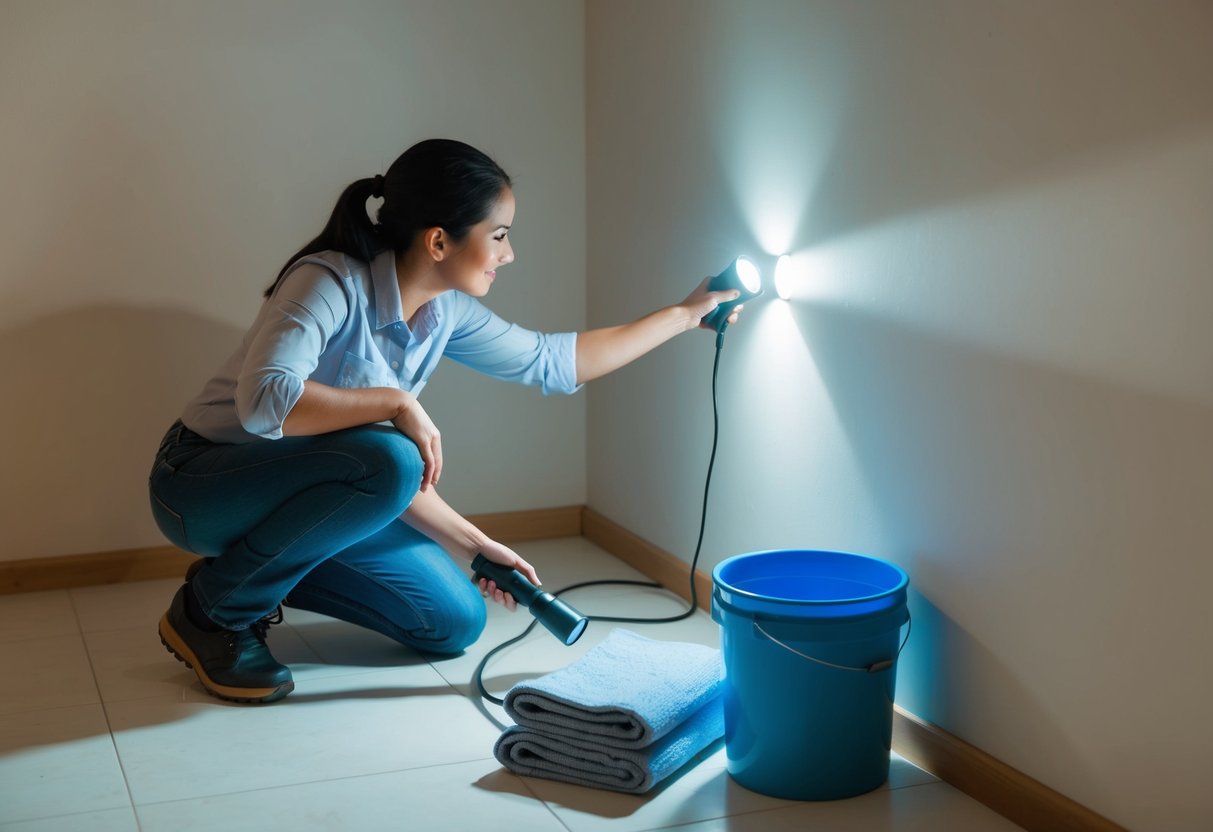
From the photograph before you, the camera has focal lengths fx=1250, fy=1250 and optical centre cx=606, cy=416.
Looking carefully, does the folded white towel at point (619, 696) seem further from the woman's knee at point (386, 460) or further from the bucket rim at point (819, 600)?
the woman's knee at point (386, 460)

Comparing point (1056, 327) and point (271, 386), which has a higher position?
point (1056, 327)

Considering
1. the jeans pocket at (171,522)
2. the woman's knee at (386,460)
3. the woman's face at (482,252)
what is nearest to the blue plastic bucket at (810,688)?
the woman's knee at (386,460)

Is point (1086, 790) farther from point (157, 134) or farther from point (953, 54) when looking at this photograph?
point (157, 134)

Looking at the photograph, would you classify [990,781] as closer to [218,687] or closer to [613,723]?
[613,723]

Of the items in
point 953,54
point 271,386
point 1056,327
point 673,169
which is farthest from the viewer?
point 673,169

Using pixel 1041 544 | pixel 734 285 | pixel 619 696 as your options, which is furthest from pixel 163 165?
pixel 1041 544

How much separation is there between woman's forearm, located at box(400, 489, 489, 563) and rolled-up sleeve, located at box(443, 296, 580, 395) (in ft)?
0.86

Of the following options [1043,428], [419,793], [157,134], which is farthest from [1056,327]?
[157,134]

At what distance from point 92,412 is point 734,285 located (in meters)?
1.43

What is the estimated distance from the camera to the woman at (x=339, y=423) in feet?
6.16

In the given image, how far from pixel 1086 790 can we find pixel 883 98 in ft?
3.13

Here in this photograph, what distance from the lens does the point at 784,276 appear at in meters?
2.07

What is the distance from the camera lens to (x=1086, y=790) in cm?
148

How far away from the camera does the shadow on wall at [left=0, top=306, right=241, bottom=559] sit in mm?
2590
